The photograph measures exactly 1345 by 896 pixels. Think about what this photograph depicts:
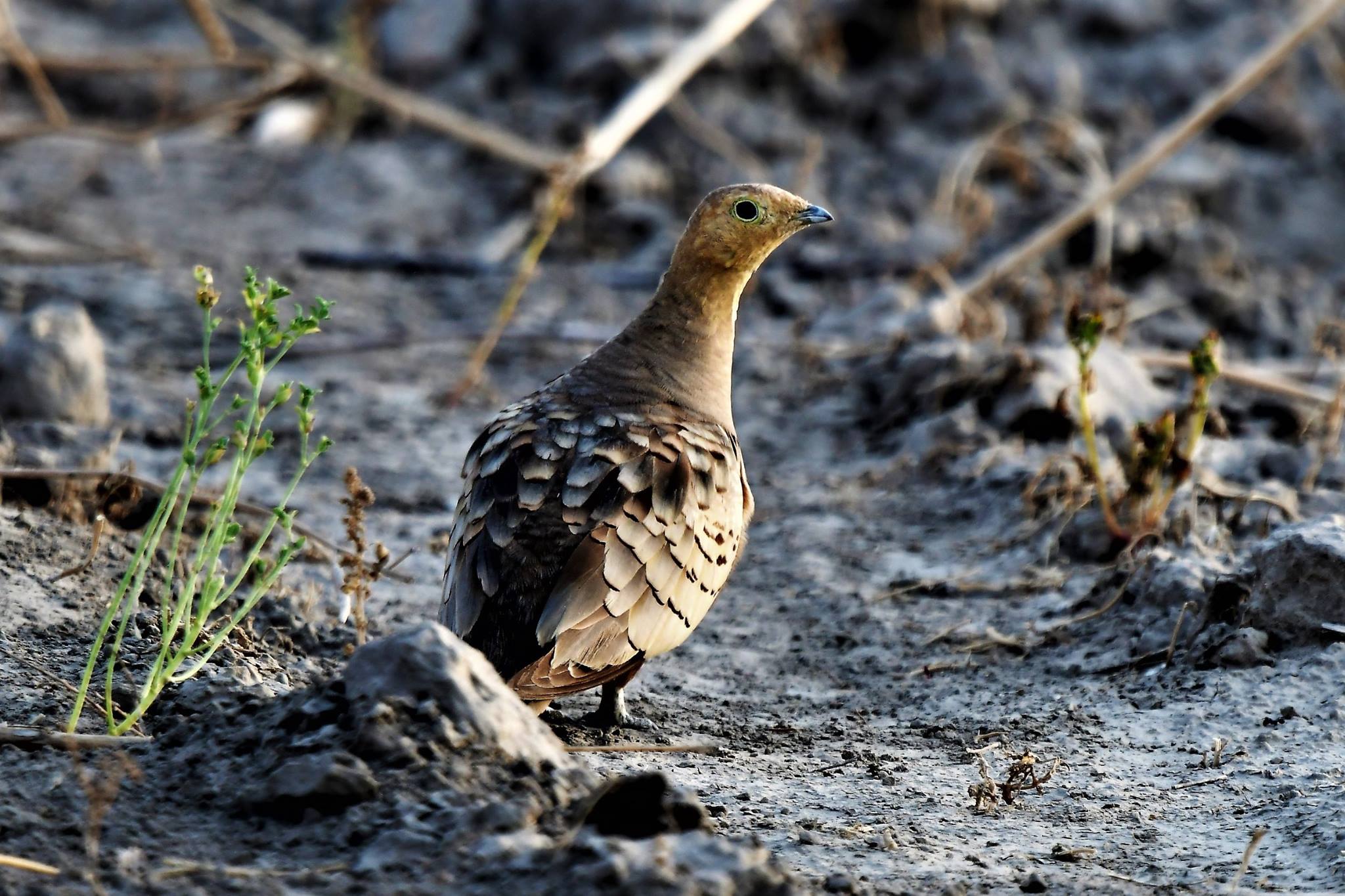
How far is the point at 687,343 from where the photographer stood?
4.67 m

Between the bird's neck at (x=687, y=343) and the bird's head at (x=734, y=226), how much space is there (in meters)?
0.03

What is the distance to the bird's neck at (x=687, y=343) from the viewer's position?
4.52m

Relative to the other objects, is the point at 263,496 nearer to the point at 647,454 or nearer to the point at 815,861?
the point at 647,454

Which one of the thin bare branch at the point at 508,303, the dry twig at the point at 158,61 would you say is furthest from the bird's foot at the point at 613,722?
the dry twig at the point at 158,61

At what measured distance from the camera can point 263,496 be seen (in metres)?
5.89

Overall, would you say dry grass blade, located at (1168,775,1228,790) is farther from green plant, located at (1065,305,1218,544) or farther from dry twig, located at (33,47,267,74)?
dry twig, located at (33,47,267,74)

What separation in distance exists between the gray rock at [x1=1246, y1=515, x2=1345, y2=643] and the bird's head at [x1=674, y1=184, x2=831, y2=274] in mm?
1565

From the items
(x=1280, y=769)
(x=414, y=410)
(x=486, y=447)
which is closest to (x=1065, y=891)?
(x=1280, y=769)

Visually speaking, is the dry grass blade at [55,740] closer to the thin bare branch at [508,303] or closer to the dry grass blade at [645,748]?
the dry grass blade at [645,748]

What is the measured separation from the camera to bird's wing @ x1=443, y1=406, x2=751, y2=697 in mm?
3779

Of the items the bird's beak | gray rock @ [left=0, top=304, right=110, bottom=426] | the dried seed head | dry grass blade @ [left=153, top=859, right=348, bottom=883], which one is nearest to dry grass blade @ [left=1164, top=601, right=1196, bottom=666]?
the bird's beak

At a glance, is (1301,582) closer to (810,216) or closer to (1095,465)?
(1095,465)

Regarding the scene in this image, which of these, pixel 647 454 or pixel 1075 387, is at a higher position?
pixel 1075 387

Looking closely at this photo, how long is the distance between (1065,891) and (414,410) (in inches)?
180
